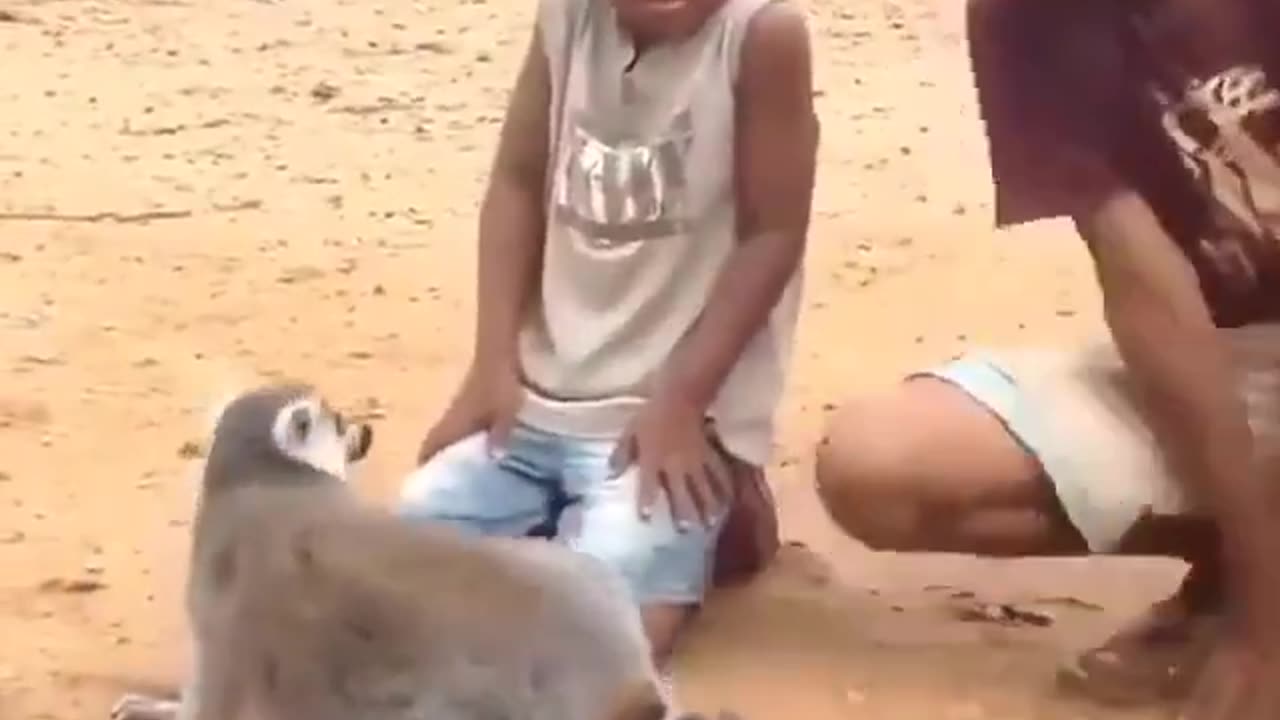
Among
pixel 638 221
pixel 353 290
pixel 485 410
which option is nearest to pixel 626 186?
pixel 638 221

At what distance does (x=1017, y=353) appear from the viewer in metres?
1.40

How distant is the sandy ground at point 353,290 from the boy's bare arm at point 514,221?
177mm

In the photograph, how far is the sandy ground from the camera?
4.30 ft

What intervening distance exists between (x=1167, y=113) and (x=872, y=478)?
281 millimetres

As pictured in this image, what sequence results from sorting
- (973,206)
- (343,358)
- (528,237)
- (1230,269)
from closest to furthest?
(1230,269)
(528,237)
(343,358)
(973,206)

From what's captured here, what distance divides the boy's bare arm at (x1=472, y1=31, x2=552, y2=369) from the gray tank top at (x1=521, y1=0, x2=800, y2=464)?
30 mm

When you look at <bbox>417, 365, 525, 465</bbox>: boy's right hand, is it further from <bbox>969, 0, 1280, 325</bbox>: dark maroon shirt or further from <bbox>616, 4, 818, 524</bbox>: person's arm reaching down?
<bbox>969, 0, 1280, 325</bbox>: dark maroon shirt

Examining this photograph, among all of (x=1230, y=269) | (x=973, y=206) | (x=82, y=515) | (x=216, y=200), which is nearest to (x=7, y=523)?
(x=82, y=515)

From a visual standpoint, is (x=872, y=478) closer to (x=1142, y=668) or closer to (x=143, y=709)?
(x=1142, y=668)

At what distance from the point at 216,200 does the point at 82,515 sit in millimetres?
651

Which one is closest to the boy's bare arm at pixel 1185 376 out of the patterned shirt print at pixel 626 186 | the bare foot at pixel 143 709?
the patterned shirt print at pixel 626 186

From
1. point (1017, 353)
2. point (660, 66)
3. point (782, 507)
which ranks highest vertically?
point (660, 66)

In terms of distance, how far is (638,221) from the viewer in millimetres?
1317

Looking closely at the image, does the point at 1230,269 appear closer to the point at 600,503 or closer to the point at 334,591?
the point at 600,503
